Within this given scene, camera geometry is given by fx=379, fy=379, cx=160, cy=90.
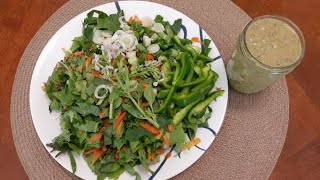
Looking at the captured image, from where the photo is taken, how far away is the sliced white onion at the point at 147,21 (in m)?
1.13

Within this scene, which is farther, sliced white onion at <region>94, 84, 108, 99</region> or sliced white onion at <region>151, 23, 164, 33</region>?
sliced white onion at <region>151, 23, 164, 33</region>

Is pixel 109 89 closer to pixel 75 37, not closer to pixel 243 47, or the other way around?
pixel 75 37

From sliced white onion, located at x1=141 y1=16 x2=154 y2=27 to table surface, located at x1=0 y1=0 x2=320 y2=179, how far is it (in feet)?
1.13

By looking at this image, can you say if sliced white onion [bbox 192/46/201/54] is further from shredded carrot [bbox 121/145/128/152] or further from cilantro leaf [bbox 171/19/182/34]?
shredded carrot [bbox 121/145/128/152]

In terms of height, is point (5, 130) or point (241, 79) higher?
point (5, 130)

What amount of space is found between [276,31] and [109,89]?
0.48 meters

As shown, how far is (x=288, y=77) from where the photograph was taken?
4.02 feet

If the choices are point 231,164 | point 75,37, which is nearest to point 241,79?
point 231,164

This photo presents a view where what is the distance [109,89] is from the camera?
1.02m

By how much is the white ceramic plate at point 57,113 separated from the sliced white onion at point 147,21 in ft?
0.10

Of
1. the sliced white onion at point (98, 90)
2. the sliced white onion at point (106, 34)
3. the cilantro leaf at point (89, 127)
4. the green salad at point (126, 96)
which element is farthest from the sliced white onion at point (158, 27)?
the cilantro leaf at point (89, 127)

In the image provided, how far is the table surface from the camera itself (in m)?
1.14

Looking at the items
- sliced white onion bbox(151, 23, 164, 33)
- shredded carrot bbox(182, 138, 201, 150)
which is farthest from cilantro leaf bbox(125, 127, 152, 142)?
sliced white onion bbox(151, 23, 164, 33)

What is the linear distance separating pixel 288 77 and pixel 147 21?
49cm
